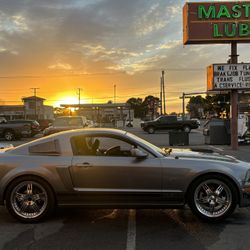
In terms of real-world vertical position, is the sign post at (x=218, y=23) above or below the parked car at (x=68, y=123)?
above

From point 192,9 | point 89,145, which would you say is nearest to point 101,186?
point 89,145

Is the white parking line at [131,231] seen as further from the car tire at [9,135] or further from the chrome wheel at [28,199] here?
the car tire at [9,135]

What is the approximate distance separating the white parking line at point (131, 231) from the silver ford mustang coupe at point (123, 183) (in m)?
0.30

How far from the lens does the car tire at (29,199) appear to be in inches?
227

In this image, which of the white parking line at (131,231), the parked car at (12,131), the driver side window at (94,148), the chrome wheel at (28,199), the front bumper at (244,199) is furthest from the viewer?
the parked car at (12,131)

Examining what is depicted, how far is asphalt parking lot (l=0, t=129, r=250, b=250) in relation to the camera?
4.80 metres

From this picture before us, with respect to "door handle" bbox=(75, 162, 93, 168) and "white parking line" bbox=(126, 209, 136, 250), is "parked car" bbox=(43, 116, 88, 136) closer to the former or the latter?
"white parking line" bbox=(126, 209, 136, 250)

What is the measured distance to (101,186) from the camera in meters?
5.71

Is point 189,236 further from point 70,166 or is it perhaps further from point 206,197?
point 70,166

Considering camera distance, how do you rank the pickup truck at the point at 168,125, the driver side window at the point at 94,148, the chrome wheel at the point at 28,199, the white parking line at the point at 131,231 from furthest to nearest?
the pickup truck at the point at 168,125 → the driver side window at the point at 94,148 → the chrome wheel at the point at 28,199 → the white parking line at the point at 131,231

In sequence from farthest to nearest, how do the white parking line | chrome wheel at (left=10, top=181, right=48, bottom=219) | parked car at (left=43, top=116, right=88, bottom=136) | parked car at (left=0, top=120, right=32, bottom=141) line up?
parked car at (left=0, top=120, right=32, bottom=141) < parked car at (left=43, top=116, right=88, bottom=136) < chrome wheel at (left=10, top=181, right=48, bottom=219) < the white parking line

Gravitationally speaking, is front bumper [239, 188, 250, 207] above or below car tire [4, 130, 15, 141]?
above

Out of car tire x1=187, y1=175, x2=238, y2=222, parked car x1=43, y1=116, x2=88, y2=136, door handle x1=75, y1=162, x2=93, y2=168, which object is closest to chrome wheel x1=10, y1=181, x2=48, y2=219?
door handle x1=75, y1=162, x2=93, y2=168

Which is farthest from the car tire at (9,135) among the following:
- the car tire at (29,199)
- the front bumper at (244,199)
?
the front bumper at (244,199)
